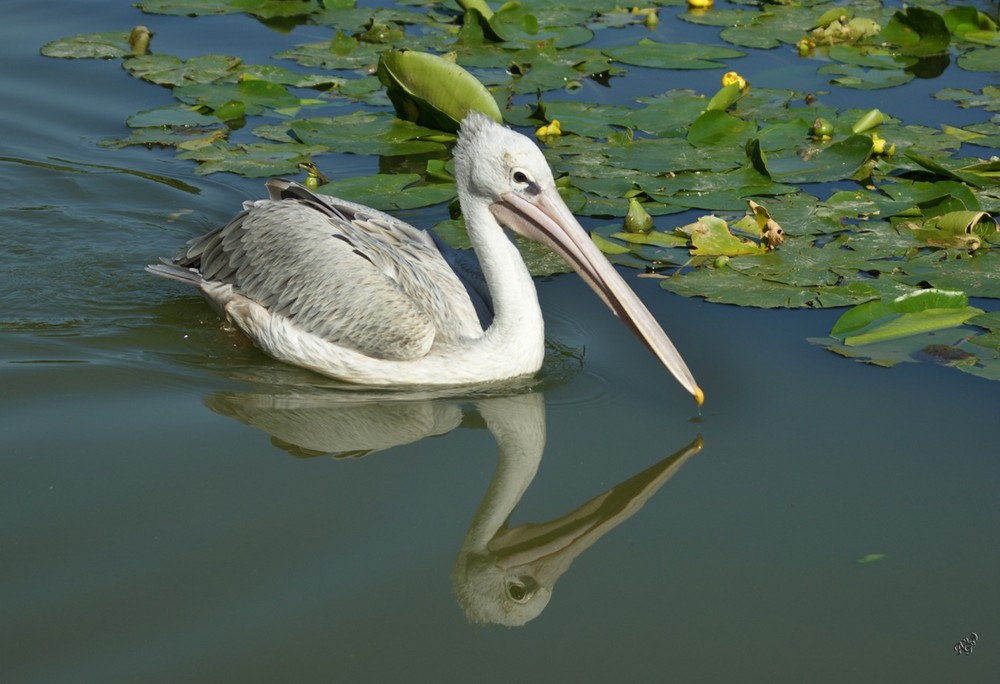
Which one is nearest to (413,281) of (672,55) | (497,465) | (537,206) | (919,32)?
(537,206)

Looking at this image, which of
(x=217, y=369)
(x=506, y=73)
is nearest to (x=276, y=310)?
(x=217, y=369)

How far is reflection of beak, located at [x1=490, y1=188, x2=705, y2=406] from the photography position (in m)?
4.79

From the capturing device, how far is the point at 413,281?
521 centimetres

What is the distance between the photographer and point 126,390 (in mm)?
4953

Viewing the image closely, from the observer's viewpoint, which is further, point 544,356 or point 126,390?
point 544,356

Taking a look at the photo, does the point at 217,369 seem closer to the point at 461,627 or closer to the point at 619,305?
the point at 619,305

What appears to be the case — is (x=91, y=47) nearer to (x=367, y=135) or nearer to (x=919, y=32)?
(x=367, y=135)

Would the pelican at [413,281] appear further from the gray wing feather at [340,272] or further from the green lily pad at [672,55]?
the green lily pad at [672,55]

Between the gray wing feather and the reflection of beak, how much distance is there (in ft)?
1.62

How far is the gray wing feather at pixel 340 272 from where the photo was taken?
5121 millimetres

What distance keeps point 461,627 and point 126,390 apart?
77.5 inches

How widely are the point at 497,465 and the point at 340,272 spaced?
126cm

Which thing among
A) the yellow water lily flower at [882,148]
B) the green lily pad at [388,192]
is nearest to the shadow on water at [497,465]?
the green lily pad at [388,192]

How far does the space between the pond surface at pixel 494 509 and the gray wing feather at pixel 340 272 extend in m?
0.25
